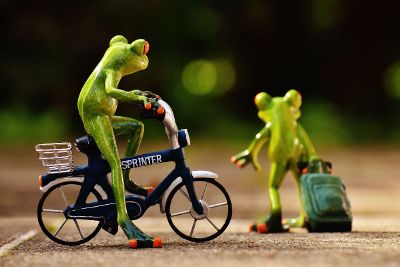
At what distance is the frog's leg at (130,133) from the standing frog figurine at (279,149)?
178 cm

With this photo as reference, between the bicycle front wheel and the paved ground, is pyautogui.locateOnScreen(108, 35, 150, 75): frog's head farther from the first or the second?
the paved ground

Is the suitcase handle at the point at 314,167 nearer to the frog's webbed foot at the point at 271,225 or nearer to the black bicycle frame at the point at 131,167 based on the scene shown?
the frog's webbed foot at the point at 271,225

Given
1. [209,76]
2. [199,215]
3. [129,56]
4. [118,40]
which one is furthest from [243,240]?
[209,76]

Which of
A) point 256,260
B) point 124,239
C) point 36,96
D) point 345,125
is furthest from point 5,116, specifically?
point 256,260

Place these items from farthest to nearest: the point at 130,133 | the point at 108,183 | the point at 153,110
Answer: the point at 130,133
the point at 108,183
the point at 153,110

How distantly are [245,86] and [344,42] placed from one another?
4166 millimetres

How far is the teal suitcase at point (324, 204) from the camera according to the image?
1012 centimetres

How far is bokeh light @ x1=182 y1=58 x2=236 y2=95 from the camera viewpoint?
36972mm

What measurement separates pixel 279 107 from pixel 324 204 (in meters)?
1.28

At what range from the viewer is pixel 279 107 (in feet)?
35.2

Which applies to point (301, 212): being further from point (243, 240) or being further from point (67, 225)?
point (67, 225)

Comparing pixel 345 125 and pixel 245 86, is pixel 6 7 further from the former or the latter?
pixel 345 125

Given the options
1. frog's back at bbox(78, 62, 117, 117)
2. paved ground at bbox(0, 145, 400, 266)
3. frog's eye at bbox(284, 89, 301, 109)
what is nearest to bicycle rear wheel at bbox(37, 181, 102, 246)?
paved ground at bbox(0, 145, 400, 266)

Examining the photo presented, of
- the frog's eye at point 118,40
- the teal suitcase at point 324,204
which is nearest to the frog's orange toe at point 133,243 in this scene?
the frog's eye at point 118,40
